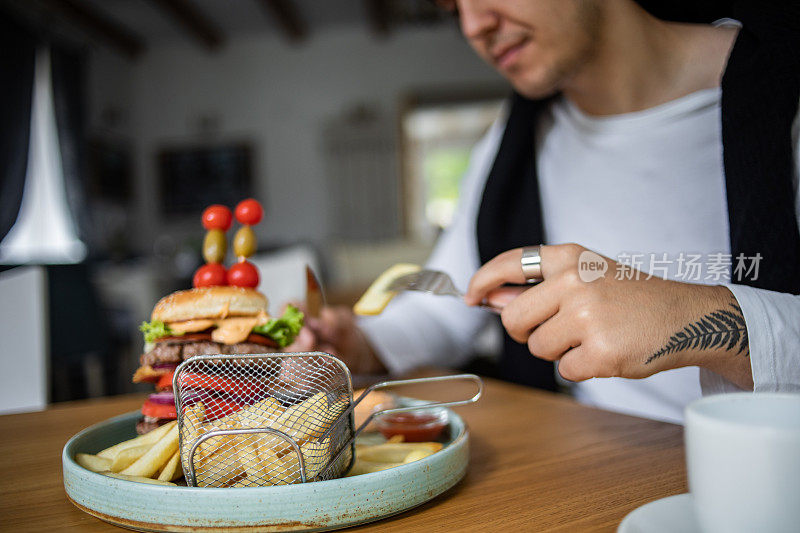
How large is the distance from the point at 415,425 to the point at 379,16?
7.55 m

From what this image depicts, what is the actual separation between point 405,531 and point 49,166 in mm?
7212

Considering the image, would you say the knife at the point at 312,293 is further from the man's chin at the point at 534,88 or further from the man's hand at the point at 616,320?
the man's chin at the point at 534,88

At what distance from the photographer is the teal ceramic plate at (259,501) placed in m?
0.49

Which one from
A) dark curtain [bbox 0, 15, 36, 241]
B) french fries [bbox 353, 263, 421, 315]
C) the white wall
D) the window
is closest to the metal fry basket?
french fries [bbox 353, 263, 421, 315]

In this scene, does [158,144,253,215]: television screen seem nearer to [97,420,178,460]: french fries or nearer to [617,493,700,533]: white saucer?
[97,420,178,460]: french fries

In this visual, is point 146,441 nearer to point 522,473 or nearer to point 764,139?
point 522,473

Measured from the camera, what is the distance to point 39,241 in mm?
6418

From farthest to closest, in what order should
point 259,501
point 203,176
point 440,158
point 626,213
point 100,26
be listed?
point 440,158, point 203,176, point 100,26, point 626,213, point 259,501

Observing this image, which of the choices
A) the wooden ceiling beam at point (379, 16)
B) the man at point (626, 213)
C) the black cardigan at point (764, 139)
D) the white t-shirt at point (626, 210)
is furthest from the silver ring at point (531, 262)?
the wooden ceiling beam at point (379, 16)

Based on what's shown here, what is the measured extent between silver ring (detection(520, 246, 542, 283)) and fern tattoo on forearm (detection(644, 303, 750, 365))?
16 centimetres

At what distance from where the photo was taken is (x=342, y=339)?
130 centimetres

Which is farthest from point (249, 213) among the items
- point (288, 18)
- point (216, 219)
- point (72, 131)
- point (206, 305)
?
point (288, 18)

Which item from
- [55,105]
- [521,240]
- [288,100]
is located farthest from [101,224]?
[521,240]

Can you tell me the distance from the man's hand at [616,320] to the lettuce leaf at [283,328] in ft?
0.78
